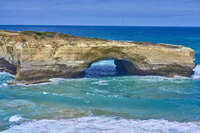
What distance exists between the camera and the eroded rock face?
21.7 meters

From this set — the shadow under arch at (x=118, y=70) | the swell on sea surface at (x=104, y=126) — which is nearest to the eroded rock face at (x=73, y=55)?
the shadow under arch at (x=118, y=70)

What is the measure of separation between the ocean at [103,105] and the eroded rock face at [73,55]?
0.89 m

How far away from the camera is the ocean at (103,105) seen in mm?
13250

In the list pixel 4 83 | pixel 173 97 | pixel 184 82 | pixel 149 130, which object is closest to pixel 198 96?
pixel 173 97

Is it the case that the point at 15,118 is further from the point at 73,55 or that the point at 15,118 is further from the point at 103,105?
→ the point at 73,55

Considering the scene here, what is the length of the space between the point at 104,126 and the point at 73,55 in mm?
10543

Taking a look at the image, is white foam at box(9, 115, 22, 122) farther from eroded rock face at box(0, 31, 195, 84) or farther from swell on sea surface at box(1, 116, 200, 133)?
eroded rock face at box(0, 31, 195, 84)

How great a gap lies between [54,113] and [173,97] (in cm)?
868

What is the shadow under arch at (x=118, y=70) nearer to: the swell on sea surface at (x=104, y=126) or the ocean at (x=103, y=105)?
the ocean at (x=103, y=105)

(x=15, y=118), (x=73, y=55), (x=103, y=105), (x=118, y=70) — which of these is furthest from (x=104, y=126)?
(x=118, y=70)

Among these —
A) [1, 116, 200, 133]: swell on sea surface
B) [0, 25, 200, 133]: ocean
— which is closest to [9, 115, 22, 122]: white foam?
[0, 25, 200, 133]: ocean

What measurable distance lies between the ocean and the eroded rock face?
0.89 m

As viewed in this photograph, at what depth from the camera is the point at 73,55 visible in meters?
22.8

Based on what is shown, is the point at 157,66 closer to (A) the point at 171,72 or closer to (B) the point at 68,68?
(A) the point at 171,72
